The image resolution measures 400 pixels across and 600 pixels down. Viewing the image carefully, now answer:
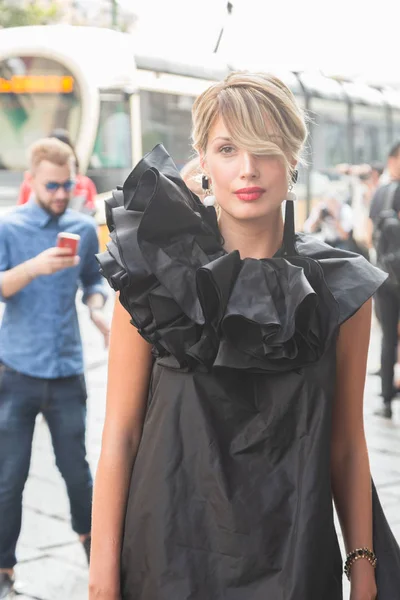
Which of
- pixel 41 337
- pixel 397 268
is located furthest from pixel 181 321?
pixel 397 268

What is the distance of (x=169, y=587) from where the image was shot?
1.73m

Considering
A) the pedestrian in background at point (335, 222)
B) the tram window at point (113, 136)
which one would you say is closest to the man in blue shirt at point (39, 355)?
the pedestrian in background at point (335, 222)

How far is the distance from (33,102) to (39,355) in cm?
1101

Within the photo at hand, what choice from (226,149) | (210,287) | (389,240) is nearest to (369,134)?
(389,240)

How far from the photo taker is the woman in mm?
1732

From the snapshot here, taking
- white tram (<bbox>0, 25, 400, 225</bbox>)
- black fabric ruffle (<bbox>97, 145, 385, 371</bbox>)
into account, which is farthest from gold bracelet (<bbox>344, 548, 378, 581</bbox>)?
white tram (<bbox>0, 25, 400, 225</bbox>)

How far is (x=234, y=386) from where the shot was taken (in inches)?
69.6

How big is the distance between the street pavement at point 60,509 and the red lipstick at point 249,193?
243 centimetres

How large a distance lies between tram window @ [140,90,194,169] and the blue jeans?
407 inches

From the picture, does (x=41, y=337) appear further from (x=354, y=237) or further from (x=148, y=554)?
(x=354, y=237)

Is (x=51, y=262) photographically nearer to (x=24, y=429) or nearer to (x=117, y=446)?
(x=24, y=429)

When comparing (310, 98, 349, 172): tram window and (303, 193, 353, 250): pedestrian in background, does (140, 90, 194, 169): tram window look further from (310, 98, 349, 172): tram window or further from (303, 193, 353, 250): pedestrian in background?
(303, 193, 353, 250): pedestrian in background

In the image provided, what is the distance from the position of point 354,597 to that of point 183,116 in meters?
12.9

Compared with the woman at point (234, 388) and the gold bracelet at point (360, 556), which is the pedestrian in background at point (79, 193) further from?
the gold bracelet at point (360, 556)
